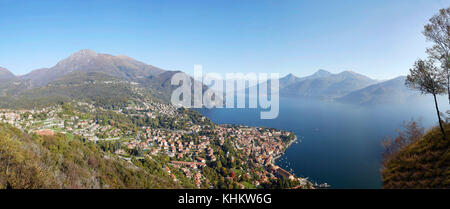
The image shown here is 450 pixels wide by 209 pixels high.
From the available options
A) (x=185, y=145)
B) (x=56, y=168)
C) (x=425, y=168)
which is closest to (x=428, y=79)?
(x=425, y=168)

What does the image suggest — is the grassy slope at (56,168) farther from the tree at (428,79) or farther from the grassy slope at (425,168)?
the tree at (428,79)

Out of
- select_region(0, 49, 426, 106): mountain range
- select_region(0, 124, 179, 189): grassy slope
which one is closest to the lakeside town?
select_region(0, 124, 179, 189): grassy slope

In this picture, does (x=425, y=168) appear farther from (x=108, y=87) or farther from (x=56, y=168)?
(x=108, y=87)

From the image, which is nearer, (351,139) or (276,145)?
(276,145)
